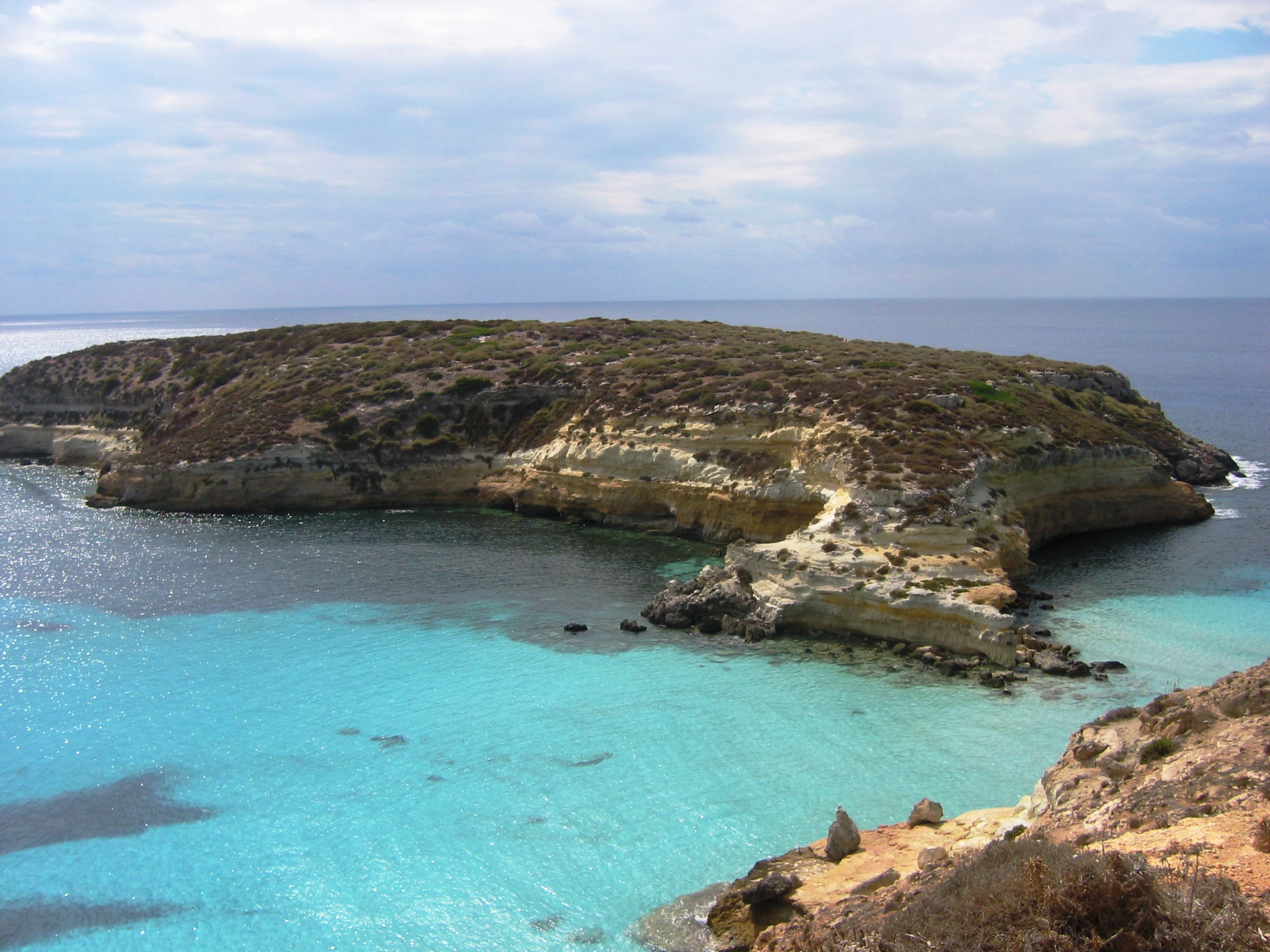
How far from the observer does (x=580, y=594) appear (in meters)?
39.4

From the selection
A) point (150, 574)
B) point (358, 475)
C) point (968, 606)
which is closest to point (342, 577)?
point (150, 574)

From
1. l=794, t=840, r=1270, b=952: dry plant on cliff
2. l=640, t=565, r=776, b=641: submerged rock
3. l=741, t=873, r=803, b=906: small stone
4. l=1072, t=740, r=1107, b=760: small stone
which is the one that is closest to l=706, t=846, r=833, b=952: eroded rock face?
l=741, t=873, r=803, b=906: small stone

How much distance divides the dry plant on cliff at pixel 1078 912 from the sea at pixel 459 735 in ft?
25.5

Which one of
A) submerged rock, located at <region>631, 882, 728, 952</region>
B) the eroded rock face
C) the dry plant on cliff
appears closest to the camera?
the dry plant on cliff

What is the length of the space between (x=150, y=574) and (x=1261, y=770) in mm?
44610

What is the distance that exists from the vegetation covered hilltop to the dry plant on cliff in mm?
27821

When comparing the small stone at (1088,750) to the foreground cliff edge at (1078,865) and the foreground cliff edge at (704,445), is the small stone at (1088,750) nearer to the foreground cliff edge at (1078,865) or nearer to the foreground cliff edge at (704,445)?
the foreground cliff edge at (1078,865)

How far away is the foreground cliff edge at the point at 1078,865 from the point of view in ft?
32.9

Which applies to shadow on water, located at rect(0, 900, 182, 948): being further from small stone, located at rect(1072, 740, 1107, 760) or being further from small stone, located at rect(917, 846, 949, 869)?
small stone, located at rect(1072, 740, 1107, 760)

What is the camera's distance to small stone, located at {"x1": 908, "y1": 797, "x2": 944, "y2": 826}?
18156 millimetres

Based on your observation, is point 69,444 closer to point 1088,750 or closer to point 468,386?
point 468,386

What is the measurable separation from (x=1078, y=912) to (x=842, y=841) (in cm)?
729

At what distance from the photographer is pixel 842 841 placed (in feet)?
56.0

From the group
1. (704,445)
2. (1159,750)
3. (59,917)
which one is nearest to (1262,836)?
(1159,750)
